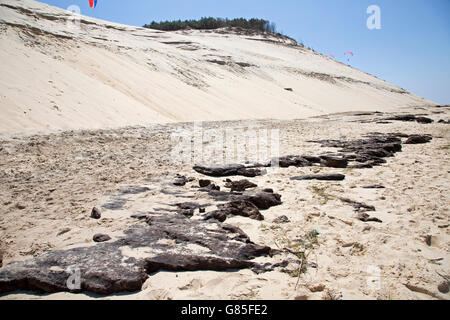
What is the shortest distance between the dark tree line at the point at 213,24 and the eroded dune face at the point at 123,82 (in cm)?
2316

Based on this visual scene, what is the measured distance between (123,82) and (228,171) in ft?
35.3

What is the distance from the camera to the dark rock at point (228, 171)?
486 cm

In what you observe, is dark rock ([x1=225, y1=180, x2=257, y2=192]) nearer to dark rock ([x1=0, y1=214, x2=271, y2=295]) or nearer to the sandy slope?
the sandy slope

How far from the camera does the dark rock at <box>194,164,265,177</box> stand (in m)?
4.86

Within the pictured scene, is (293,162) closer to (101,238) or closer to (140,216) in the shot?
(140,216)

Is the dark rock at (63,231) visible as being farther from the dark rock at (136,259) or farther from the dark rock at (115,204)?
the dark rock at (115,204)

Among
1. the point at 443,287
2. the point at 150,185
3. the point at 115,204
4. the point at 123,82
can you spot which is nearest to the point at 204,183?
the point at 150,185

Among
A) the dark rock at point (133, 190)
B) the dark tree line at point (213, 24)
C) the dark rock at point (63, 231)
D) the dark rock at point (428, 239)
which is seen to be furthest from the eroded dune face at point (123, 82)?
the dark tree line at point (213, 24)

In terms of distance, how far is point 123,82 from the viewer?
13.7 m

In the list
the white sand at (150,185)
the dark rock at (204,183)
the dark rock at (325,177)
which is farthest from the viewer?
the dark rock at (325,177)

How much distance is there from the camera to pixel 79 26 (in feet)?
61.7

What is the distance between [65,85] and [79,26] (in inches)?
427

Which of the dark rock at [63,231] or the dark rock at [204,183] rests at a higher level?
the dark rock at [204,183]

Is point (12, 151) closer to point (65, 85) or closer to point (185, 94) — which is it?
point (65, 85)
